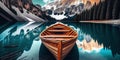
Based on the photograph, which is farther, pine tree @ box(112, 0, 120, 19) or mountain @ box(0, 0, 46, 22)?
mountain @ box(0, 0, 46, 22)

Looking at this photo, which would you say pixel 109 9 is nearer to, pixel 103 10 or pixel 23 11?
pixel 103 10

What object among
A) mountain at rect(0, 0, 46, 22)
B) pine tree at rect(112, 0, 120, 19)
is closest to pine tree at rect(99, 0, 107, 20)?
pine tree at rect(112, 0, 120, 19)

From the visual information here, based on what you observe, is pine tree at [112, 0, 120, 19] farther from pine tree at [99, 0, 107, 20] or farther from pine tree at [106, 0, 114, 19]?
pine tree at [99, 0, 107, 20]

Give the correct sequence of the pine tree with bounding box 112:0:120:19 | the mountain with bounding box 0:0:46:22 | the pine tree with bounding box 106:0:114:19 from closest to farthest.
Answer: the pine tree with bounding box 112:0:120:19 < the pine tree with bounding box 106:0:114:19 < the mountain with bounding box 0:0:46:22

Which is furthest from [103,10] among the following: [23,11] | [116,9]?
[23,11]

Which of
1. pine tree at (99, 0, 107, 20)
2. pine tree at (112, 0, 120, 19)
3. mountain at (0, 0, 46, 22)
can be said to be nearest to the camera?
pine tree at (112, 0, 120, 19)

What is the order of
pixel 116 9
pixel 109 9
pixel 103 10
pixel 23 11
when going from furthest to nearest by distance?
pixel 23 11 → pixel 103 10 → pixel 109 9 → pixel 116 9

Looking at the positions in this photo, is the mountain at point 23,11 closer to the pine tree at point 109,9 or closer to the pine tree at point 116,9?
the pine tree at point 109,9

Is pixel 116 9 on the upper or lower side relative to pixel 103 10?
upper

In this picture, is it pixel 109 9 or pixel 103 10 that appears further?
pixel 103 10

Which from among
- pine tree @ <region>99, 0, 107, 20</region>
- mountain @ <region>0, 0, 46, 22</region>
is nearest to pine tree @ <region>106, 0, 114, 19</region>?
pine tree @ <region>99, 0, 107, 20</region>

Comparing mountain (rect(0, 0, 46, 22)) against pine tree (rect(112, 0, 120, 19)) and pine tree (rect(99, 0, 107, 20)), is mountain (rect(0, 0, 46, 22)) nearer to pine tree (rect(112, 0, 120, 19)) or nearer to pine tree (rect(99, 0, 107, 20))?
pine tree (rect(99, 0, 107, 20))

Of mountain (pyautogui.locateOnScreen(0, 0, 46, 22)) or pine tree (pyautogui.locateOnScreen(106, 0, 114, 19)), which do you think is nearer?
pine tree (pyautogui.locateOnScreen(106, 0, 114, 19))

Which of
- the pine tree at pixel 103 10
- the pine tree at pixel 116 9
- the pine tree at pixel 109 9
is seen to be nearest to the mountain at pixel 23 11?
the pine tree at pixel 103 10
